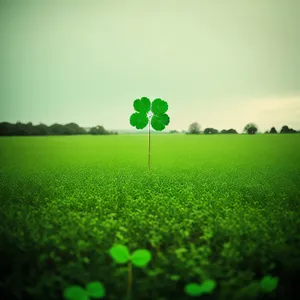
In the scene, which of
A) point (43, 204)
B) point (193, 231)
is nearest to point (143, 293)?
point (193, 231)

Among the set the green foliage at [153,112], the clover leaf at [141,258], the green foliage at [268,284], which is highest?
the green foliage at [153,112]

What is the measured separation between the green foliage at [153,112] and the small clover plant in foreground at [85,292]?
5.05m

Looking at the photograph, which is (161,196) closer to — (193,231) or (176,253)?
(193,231)

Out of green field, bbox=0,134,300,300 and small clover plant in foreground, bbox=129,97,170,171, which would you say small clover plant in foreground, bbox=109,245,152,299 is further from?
small clover plant in foreground, bbox=129,97,170,171

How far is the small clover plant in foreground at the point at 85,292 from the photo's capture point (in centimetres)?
191

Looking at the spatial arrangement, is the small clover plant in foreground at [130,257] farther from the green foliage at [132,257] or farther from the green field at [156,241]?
the green field at [156,241]

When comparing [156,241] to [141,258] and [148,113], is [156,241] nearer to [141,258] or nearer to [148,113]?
[141,258]

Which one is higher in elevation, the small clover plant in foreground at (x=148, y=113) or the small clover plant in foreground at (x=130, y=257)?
the small clover plant in foreground at (x=148, y=113)

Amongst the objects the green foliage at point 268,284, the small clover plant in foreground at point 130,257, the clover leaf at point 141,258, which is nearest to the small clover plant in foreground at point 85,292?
the small clover plant in foreground at point 130,257

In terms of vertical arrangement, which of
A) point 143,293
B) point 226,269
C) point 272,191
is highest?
point 272,191

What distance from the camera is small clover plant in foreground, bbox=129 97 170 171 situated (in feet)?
21.5

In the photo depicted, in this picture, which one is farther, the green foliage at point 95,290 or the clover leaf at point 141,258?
the clover leaf at point 141,258

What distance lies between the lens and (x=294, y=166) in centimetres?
770

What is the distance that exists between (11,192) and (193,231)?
414cm
